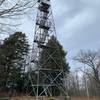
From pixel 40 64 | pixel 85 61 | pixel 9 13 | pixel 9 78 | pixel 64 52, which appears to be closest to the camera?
Answer: pixel 9 13

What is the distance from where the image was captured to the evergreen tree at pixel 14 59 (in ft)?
86.3

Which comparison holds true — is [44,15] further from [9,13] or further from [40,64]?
[9,13]

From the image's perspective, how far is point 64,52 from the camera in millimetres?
29484

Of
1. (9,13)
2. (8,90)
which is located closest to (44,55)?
(8,90)

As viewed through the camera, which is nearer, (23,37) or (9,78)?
(9,78)

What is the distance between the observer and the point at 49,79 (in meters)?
18.9

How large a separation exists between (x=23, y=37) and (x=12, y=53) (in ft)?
14.0

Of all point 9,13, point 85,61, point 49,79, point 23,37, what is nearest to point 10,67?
point 23,37

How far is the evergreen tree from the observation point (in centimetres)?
2631

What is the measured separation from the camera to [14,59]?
28.5m

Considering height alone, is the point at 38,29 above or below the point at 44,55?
above

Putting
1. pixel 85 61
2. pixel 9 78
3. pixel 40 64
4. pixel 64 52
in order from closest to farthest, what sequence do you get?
1. pixel 40 64
2. pixel 9 78
3. pixel 64 52
4. pixel 85 61

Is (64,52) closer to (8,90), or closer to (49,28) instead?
(8,90)

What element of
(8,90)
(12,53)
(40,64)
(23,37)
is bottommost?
(8,90)
